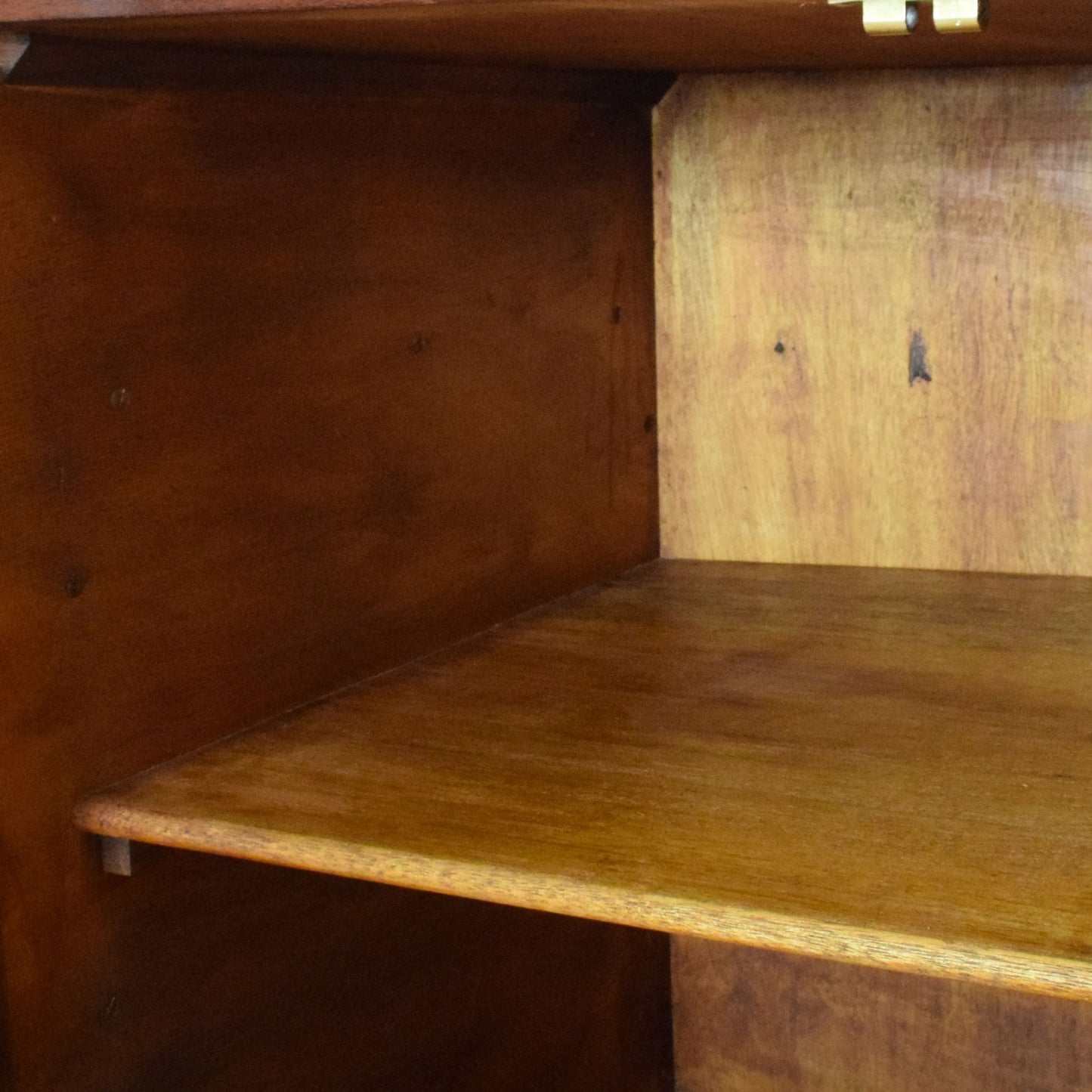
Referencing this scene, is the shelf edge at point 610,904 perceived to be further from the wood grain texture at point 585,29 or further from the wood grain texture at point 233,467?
the wood grain texture at point 585,29

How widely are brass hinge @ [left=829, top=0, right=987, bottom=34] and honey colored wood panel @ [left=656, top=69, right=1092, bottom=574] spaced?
0.57 metres

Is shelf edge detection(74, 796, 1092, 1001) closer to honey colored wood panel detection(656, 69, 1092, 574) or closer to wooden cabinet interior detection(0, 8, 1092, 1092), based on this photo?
wooden cabinet interior detection(0, 8, 1092, 1092)

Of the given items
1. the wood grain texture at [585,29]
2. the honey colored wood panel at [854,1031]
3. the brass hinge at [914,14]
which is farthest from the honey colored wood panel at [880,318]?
the brass hinge at [914,14]

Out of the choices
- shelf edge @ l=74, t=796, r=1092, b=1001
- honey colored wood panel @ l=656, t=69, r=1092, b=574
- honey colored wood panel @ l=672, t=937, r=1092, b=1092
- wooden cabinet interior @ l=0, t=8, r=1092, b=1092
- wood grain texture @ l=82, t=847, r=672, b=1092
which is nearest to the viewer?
shelf edge @ l=74, t=796, r=1092, b=1001

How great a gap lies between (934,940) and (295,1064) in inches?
18.7

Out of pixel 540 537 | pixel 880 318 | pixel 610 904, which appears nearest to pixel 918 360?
pixel 880 318

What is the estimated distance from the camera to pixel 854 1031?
4.37 feet

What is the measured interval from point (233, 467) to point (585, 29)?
0.29m

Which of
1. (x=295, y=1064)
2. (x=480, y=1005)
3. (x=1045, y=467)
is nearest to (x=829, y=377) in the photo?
(x=1045, y=467)

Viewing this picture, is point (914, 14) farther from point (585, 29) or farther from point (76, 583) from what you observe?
point (76, 583)

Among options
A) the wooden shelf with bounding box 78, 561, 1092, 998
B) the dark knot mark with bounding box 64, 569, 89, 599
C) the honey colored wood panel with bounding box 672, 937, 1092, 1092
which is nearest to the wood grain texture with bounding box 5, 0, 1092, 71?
the dark knot mark with bounding box 64, 569, 89, 599

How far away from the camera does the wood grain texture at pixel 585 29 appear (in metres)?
0.62

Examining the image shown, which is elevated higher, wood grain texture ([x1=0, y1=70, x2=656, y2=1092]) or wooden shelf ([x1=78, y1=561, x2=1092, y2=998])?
wood grain texture ([x1=0, y1=70, x2=656, y2=1092])

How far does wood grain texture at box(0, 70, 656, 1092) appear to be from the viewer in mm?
731
